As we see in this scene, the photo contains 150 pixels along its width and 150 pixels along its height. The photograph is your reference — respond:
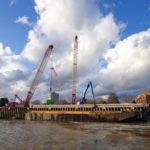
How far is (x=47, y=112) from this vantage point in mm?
127875

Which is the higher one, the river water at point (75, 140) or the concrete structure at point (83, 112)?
the concrete structure at point (83, 112)

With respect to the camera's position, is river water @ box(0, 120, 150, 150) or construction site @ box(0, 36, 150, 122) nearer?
river water @ box(0, 120, 150, 150)

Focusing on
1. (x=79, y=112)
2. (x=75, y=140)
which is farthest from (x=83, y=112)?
(x=75, y=140)

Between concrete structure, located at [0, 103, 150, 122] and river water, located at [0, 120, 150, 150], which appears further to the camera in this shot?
concrete structure, located at [0, 103, 150, 122]

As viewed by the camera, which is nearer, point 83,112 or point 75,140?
point 75,140

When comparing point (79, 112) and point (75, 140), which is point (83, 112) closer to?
point (79, 112)

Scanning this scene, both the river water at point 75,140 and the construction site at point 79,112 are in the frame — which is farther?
the construction site at point 79,112

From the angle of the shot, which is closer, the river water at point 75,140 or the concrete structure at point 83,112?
the river water at point 75,140

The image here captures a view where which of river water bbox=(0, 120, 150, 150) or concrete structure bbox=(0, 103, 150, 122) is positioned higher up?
concrete structure bbox=(0, 103, 150, 122)

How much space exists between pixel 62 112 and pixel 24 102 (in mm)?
42208

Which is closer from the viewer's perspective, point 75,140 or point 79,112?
point 75,140

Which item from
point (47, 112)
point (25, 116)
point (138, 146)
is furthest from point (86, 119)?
point (138, 146)

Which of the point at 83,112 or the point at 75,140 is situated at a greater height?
the point at 83,112

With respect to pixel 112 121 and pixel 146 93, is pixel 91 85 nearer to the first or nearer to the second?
pixel 112 121
